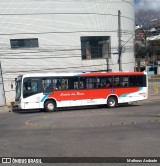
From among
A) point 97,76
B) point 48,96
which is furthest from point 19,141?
point 97,76

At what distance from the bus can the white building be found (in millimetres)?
10228

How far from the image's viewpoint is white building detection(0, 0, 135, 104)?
3228 centimetres

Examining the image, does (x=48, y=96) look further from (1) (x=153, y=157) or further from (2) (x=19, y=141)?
(1) (x=153, y=157)

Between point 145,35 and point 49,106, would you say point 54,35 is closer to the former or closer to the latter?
point 49,106

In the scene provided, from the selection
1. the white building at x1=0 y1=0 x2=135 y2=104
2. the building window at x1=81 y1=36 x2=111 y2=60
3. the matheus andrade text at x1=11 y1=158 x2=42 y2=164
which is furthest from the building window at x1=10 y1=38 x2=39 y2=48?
the matheus andrade text at x1=11 y1=158 x2=42 y2=164

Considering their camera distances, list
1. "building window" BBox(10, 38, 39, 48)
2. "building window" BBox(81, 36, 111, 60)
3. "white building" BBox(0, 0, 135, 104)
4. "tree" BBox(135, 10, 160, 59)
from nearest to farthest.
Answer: "white building" BBox(0, 0, 135, 104) < "building window" BBox(10, 38, 39, 48) < "building window" BBox(81, 36, 111, 60) < "tree" BBox(135, 10, 160, 59)

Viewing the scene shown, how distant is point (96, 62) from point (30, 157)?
29.0 m

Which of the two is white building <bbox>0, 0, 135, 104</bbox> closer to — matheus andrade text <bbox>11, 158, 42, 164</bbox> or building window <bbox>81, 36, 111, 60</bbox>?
building window <bbox>81, 36, 111, 60</bbox>

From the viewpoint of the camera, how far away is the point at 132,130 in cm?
1242

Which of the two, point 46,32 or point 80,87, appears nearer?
point 80,87

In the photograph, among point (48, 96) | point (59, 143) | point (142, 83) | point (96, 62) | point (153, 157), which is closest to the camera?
point (153, 157)

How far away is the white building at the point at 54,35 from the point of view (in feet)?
106

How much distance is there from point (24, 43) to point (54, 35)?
329cm

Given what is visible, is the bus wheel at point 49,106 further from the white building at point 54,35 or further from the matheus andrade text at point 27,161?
the matheus andrade text at point 27,161
